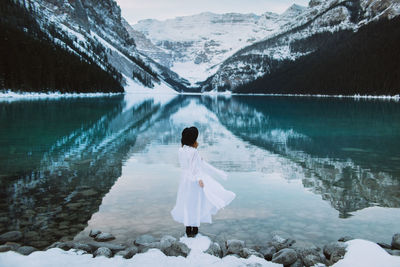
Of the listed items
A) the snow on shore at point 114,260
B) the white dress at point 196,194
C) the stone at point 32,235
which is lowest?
the stone at point 32,235

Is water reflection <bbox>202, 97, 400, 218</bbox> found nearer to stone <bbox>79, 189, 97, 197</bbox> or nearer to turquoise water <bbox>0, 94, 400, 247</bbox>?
turquoise water <bbox>0, 94, 400, 247</bbox>

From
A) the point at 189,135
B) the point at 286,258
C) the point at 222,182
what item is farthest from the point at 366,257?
the point at 222,182

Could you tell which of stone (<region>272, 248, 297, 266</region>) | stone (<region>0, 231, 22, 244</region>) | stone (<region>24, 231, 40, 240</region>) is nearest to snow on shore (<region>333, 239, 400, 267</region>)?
stone (<region>272, 248, 297, 266</region>)

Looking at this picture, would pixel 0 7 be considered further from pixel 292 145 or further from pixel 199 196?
pixel 199 196

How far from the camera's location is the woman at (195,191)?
945cm

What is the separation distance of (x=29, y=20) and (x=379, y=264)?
180 metres

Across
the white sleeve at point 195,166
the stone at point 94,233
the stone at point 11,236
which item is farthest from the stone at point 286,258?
the stone at point 11,236

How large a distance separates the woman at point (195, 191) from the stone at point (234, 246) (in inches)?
35.5

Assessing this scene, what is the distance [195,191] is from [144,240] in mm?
1656

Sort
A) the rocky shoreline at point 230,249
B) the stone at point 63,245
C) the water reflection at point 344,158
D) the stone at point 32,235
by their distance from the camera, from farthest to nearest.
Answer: the water reflection at point 344,158 < the stone at point 32,235 < the stone at point 63,245 < the rocky shoreline at point 230,249

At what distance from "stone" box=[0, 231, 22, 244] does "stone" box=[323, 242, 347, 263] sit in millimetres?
7195

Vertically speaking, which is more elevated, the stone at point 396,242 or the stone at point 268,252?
the stone at point 396,242

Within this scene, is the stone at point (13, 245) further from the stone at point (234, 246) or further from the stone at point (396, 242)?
the stone at point (396, 242)

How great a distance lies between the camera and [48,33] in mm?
172250
